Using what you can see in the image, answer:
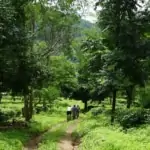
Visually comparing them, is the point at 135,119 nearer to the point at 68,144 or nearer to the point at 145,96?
the point at 68,144

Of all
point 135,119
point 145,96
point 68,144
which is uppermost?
point 145,96

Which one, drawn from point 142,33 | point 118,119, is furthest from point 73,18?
point 118,119

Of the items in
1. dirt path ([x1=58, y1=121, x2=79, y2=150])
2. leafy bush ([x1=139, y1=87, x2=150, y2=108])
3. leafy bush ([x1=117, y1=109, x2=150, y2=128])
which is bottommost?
dirt path ([x1=58, y1=121, x2=79, y2=150])

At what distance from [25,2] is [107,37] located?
703 centimetres

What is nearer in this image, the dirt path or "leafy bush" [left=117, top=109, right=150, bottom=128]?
the dirt path

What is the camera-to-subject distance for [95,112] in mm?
45031

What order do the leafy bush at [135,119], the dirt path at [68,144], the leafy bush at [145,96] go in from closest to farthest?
1. the dirt path at [68,144]
2. the leafy bush at [135,119]
3. the leafy bush at [145,96]

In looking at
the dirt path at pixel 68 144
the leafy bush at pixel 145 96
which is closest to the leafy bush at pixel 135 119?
the dirt path at pixel 68 144

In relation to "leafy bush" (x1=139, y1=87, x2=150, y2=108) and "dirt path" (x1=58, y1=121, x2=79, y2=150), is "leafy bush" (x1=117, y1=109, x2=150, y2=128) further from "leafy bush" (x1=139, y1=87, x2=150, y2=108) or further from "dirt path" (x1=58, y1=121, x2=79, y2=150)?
"leafy bush" (x1=139, y1=87, x2=150, y2=108)

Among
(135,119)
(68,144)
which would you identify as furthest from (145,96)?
(68,144)

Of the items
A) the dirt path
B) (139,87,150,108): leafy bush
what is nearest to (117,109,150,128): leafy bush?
the dirt path

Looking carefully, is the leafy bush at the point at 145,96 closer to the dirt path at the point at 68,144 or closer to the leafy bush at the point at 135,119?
the leafy bush at the point at 135,119

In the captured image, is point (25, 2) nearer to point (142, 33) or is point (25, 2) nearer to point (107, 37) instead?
point (107, 37)

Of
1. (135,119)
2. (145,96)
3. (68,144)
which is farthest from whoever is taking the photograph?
(145,96)
